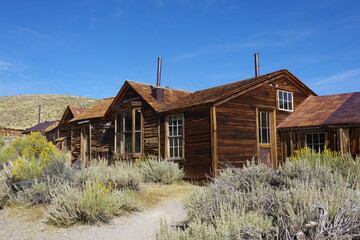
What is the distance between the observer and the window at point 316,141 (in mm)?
13305

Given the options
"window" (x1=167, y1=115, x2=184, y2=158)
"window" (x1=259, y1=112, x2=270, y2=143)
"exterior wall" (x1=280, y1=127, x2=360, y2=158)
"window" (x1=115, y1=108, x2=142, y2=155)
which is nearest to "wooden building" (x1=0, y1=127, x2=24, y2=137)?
"window" (x1=115, y1=108, x2=142, y2=155)

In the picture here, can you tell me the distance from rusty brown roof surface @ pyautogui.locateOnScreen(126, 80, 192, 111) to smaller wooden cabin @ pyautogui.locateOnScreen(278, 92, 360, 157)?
16.6 ft

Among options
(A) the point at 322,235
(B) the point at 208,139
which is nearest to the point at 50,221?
(A) the point at 322,235

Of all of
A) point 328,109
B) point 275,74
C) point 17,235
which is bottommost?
point 17,235

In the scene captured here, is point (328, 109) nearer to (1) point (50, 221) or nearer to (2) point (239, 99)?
(2) point (239, 99)

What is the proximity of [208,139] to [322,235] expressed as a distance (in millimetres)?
8388

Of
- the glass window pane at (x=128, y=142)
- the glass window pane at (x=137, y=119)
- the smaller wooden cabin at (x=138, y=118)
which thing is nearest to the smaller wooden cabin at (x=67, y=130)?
the smaller wooden cabin at (x=138, y=118)

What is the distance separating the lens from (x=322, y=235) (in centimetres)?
389

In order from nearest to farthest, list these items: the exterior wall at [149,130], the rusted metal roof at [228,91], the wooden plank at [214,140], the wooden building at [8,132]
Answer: the wooden plank at [214,140]
the rusted metal roof at [228,91]
the exterior wall at [149,130]
the wooden building at [8,132]

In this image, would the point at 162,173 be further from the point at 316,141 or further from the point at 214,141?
the point at 316,141

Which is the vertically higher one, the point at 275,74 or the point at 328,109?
the point at 275,74

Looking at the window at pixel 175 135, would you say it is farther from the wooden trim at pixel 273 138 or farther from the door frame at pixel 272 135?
the wooden trim at pixel 273 138

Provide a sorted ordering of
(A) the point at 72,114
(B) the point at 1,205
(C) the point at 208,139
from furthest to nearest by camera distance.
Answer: (A) the point at 72,114 → (C) the point at 208,139 → (B) the point at 1,205

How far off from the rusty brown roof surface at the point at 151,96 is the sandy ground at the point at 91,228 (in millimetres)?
7123
